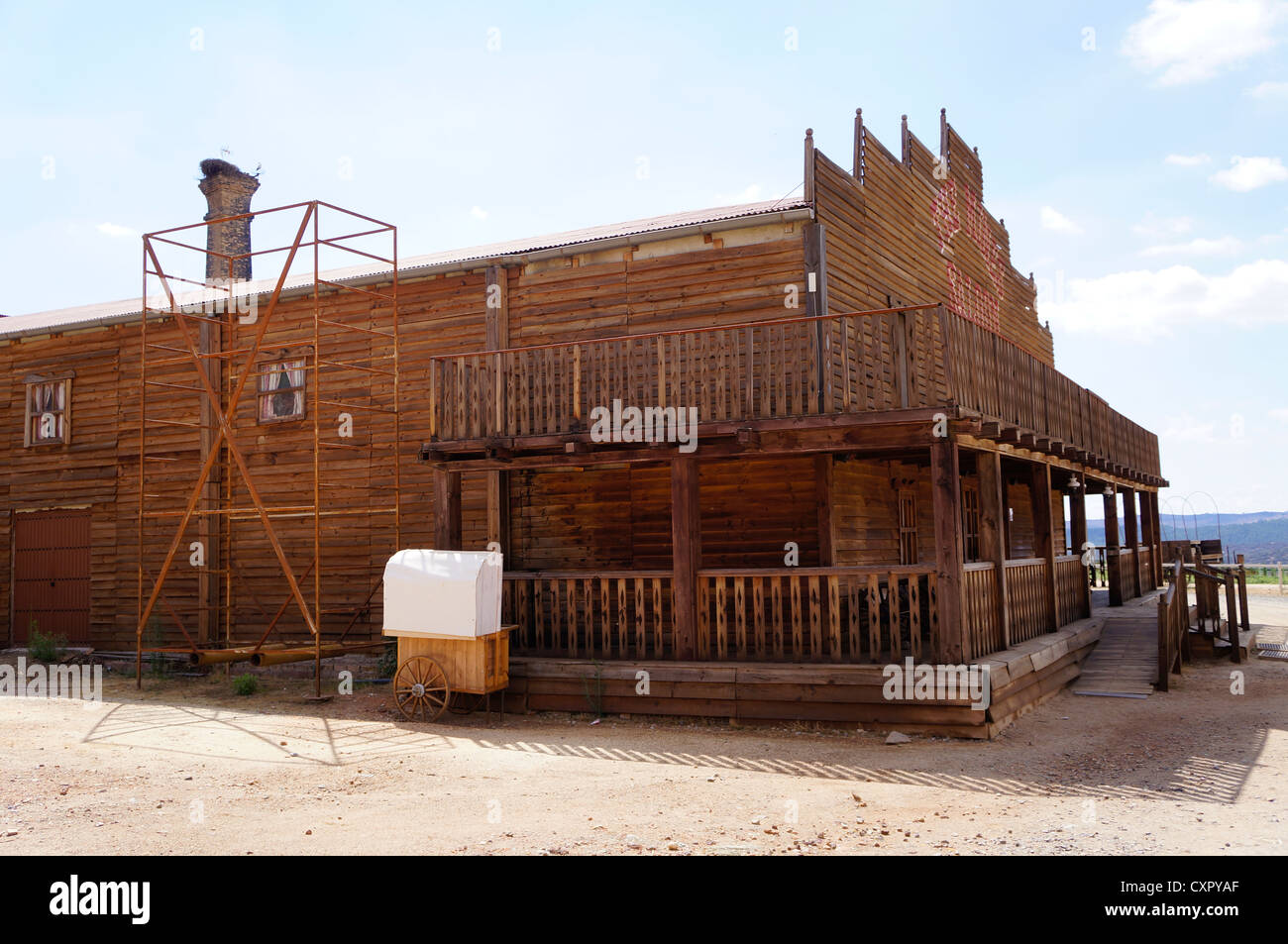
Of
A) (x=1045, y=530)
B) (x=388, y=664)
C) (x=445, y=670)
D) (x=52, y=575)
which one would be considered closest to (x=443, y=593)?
(x=445, y=670)

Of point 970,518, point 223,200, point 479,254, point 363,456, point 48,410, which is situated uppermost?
point 223,200

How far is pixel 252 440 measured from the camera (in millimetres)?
17094

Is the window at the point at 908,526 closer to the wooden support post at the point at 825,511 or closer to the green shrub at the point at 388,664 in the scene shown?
the wooden support post at the point at 825,511

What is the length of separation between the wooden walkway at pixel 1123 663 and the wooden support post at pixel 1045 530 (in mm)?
831

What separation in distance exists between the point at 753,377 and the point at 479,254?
6.57 metres

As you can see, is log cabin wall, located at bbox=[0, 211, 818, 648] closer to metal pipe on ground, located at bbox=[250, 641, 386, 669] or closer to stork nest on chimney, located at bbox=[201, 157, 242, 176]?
metal pipe on ground, located at bbox=[250, 641, 386, 669]

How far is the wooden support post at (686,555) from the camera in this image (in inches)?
457

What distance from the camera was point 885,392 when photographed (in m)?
11.2

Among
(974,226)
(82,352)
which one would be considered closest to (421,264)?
(82,352)

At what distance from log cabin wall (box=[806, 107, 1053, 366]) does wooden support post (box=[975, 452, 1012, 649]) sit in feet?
9.62

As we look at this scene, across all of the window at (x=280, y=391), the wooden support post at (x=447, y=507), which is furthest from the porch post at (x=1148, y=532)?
the window at (x=280, y=391)

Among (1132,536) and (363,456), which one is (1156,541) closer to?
(1132,536)
